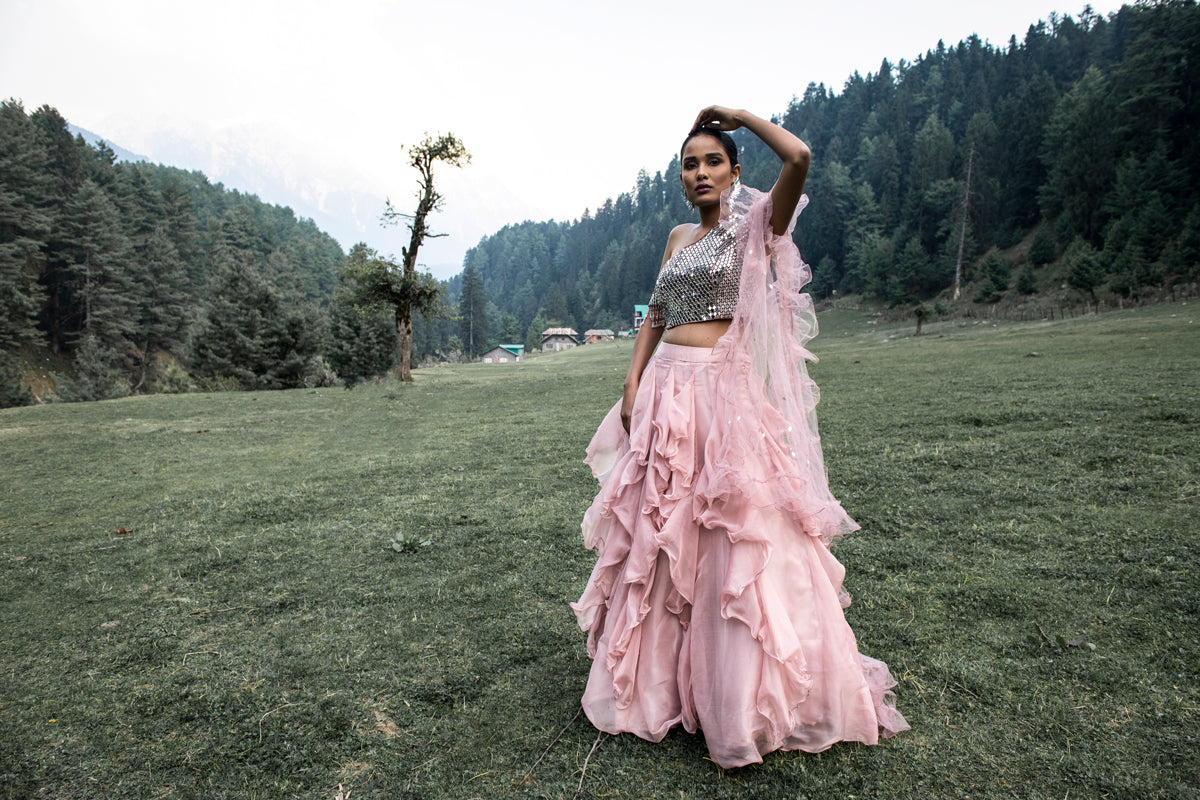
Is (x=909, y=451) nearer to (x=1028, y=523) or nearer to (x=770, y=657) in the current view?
(x=1028, y=523)

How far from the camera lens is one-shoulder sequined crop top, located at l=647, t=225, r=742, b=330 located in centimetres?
288

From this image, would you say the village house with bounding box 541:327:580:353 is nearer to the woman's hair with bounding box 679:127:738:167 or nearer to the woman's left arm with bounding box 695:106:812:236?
the woman's hair with bounding box 679:127:738:167

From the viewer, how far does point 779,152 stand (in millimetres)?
2568

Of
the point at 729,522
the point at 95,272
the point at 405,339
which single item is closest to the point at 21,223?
the point at 95,272

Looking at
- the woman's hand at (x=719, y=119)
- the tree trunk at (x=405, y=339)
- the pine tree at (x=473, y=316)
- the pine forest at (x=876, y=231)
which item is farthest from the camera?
the pine tree at (x=473, y=316)

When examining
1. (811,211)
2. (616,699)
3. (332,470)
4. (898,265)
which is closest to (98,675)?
(616,699)

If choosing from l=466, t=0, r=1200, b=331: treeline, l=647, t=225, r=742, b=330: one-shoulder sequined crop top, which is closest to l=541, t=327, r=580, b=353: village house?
l=466, t=0, r=1200, b=331: treeline

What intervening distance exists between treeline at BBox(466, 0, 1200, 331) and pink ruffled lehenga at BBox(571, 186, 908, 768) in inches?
1589

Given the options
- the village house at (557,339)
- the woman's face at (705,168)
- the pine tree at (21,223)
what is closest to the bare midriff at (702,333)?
the woman's face at (705,168)

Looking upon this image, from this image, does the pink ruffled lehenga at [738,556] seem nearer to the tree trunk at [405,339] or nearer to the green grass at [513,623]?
the green grass at [513,623]

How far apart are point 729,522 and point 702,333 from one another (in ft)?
2.94

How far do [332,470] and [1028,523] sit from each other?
8230 millimetres

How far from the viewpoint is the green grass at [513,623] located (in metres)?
2.53

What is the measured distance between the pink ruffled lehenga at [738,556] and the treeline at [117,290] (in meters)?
37.5
